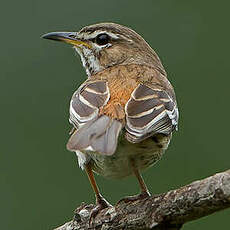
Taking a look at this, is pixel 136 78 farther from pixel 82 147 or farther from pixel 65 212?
pixel 65 212

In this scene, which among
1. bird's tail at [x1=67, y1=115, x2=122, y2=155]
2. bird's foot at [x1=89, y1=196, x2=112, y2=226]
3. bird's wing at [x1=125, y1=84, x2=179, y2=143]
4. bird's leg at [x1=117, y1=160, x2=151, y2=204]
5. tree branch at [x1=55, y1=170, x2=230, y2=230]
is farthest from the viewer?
bird's foot at [x1=89, y1=196, x2=112, y2=226]

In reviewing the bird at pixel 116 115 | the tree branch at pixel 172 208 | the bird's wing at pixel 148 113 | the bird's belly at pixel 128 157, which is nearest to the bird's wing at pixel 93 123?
the bird at pixel 116 115

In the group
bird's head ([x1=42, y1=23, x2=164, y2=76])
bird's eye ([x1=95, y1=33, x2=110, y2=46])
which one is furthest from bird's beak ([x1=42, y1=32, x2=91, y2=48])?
bird's eye ([x1=95, y1=33, x2=110, y2=46])

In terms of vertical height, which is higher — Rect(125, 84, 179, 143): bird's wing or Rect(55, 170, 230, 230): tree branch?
Rect(125, 84, 179, 143): bird's wing

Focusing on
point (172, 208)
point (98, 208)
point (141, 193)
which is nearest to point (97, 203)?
point (98, 208)

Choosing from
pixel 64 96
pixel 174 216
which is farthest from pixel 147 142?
pixel 64 96

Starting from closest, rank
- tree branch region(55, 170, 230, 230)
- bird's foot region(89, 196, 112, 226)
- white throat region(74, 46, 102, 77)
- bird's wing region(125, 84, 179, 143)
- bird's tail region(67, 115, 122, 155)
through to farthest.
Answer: tree branch region(55, 170, 230, 230), bird's tail region(67, 115, 122, 155), bird's wing region(125, 84, 179, 143), bird's foot region(89, 196, 112, 226), white throat region(74, 46, 102, 77)

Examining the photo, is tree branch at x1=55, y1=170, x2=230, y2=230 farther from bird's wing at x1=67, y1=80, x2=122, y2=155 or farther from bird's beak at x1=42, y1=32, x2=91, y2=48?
bird's beak at x1=42, y1=32, x2=91, y2=48
